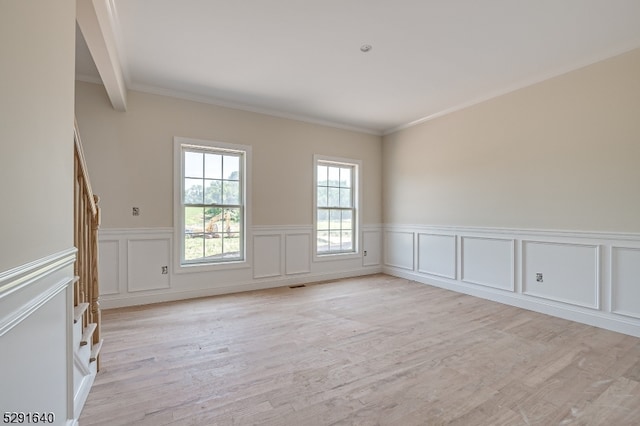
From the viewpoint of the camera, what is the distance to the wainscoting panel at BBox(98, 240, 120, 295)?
362 centimetres

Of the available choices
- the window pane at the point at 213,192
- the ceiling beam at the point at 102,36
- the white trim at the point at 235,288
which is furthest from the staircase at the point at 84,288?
the window pane at the point at 213,192

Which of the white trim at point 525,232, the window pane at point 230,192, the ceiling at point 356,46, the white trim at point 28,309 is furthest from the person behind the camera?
the window pane at point 230,192

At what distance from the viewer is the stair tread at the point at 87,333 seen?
188 cm

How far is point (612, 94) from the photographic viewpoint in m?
3.03

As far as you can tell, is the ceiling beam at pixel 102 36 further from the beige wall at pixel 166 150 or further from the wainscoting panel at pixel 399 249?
the wainscoting panel at pixel 399 249

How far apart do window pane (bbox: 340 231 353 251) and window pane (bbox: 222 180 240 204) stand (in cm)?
206

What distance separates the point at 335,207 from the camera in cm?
544

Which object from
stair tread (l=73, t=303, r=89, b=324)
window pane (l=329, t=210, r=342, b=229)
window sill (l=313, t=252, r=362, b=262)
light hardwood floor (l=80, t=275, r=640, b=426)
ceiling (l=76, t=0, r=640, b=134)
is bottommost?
light hardwood floor (l=80, t=275, r=640, b=426)

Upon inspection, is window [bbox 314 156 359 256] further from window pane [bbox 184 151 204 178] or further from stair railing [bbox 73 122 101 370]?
stair railing [bbox 73 122 101 370]

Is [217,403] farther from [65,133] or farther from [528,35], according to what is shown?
[528,35]

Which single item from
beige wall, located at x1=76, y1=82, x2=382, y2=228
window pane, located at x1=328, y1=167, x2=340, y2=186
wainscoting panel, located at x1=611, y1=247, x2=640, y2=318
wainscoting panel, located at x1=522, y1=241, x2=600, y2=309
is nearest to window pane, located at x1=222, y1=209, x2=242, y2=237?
beige wall, located at x1=76, y1=82, x2=382, y2=228

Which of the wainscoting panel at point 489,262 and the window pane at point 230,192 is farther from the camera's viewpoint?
the window pane at point 230,192

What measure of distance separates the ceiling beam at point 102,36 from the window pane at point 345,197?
11.7 feet

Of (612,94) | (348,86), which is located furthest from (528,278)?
(348,86)
